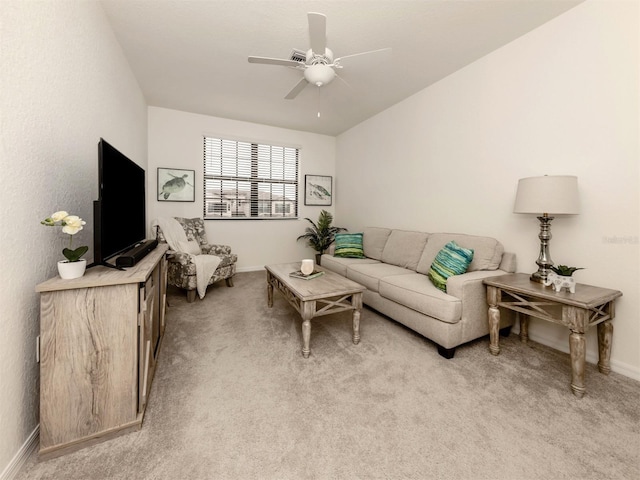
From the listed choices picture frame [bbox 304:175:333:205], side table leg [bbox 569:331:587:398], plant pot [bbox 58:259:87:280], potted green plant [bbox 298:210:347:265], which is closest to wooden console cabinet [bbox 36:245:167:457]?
plant pot [bbox 58:259:87:280]

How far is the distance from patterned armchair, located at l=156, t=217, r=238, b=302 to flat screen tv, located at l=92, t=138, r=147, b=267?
874mm

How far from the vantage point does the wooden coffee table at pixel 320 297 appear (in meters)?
1.96

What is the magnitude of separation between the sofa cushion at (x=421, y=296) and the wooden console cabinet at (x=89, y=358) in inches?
73.8

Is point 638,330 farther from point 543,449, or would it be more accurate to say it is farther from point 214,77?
point 214,77

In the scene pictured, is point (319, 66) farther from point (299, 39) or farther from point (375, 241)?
point (375, 241)

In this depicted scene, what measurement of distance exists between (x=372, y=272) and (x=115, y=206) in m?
2.27

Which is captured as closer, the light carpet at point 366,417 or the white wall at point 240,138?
the light carpet at point 366,417

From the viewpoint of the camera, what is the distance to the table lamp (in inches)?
70.6

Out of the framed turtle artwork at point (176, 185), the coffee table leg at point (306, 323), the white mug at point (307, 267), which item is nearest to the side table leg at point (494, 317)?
the coffee table leg at point (306, 323)

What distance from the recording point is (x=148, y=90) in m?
3.34

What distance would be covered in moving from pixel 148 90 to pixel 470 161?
3.94 meters

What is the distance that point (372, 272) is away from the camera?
2854 mm

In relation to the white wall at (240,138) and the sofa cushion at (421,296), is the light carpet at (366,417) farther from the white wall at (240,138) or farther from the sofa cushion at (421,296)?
the white wall at (240,138)

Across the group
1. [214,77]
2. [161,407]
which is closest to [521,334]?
[161,407]
